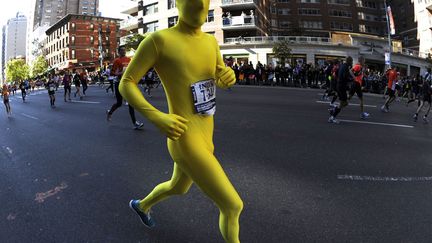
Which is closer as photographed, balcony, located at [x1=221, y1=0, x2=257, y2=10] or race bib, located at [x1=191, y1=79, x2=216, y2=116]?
race bib, located at [x1=191, y1=79, x2=216, y2=116]

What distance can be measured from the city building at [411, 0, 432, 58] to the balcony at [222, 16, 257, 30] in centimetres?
2967

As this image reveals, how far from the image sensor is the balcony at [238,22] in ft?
147

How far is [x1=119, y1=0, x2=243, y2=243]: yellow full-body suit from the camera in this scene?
251 centimetres

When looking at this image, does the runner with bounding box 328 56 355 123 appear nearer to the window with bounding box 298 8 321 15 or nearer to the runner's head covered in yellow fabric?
the runner's head covered in yellow fabric

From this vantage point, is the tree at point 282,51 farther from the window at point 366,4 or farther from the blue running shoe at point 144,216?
the blue running shoe at point 144,216

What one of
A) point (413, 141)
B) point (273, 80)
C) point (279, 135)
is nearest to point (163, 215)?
point (279, 135)

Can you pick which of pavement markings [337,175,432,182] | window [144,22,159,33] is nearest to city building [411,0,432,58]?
window [144,22,159,33]

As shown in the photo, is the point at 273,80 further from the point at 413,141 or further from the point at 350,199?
the point at 350,199

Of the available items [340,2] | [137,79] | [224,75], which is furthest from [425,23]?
[137,79]

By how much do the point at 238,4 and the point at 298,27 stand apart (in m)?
19.6

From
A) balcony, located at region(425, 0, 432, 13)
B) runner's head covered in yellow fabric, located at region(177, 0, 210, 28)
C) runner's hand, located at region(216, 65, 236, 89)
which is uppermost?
balcony, located at region(425, 0, 432, 13)

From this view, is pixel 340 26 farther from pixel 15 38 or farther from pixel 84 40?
pixel 15 38

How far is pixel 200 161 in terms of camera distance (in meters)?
2.53

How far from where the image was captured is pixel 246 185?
4.64m
